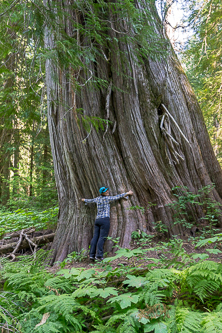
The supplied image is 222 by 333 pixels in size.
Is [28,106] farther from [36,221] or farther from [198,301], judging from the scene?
[198,301]

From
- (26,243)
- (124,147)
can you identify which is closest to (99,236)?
(124,147)

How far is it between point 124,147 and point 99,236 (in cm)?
Answer: 191

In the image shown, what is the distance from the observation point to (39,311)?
2.14 metres

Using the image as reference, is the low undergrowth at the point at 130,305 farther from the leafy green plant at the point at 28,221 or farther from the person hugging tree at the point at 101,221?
the leafy green plant at the point at 28,221

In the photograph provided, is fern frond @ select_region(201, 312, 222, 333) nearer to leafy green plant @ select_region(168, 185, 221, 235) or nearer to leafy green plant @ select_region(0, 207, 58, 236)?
leafy green plant @ select_region(168, 185, 221, 235)

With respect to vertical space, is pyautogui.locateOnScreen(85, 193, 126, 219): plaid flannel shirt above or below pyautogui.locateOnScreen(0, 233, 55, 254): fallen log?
above

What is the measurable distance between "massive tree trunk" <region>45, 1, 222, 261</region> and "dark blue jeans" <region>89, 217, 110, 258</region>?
0.51ft

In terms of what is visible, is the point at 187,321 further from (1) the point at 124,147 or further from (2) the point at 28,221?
(2) the point at 28,221

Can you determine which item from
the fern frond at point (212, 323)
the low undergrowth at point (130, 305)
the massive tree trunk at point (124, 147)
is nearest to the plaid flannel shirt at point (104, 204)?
the massive tree trunk at point (124, 147)

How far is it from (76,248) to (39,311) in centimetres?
249

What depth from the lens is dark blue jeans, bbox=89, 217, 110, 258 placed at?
421 cm

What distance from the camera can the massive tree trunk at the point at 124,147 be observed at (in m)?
4.71

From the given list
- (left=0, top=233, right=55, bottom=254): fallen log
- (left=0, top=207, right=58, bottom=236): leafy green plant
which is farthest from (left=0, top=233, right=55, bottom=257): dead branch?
(left=0, top=207, right=58, bottom=236): leafy green plant

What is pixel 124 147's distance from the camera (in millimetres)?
5020
